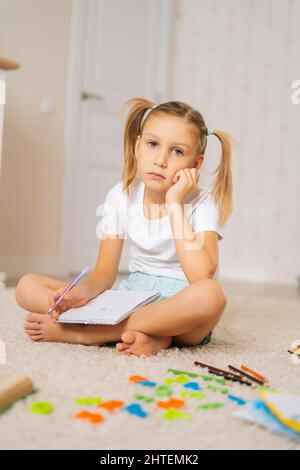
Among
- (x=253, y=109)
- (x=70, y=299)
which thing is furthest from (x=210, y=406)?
(x=253, y=109)

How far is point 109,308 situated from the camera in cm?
103

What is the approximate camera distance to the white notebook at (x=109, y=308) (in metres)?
0.99

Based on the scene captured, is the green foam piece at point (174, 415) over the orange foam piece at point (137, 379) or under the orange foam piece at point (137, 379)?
over

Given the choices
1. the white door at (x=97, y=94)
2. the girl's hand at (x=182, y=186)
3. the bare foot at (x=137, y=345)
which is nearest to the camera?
the bare foot at (x=137, y=345)

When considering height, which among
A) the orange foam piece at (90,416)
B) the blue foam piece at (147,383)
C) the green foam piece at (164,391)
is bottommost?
the blue foam piece at (147,383)

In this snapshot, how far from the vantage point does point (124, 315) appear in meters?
0.99

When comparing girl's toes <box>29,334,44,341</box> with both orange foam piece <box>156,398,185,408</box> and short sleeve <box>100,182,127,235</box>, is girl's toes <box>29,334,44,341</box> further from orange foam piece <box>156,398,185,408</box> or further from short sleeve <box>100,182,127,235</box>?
orange foam piece <box>156,398,185,408</box>

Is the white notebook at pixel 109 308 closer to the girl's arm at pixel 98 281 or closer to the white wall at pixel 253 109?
the girl's arm at pixel 98 281

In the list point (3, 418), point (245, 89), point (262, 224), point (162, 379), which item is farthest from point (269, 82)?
point (3, 418)

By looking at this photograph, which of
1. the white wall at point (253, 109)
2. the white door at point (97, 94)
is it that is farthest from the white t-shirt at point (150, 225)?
the white wall at point (253, 109)

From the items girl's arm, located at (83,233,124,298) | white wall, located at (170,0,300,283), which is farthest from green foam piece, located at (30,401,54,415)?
white wall, located at (170,0,300,283)

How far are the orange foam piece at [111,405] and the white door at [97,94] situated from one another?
7.01ft
